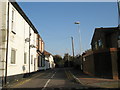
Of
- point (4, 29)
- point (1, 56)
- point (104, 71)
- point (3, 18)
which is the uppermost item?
point (3, 18)

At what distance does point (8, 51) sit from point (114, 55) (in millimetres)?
10505

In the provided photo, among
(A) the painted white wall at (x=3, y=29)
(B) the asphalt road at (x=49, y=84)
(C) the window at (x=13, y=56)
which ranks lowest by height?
(B) the asphalt road at (x=49, y=84)

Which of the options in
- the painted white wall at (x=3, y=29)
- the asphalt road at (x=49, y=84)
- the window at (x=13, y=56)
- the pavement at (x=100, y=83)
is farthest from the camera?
the window at (x=13, y=56)

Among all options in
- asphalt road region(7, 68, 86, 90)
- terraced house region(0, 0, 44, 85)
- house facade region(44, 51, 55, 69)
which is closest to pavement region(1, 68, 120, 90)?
asphalt road region(7, 68, 86, 90)

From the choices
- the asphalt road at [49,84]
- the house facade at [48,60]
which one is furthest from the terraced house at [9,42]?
the house facade at [48,60]

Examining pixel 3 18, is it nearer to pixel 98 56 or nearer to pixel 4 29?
pixel 4 29

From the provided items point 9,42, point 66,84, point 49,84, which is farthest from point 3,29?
point 66,84

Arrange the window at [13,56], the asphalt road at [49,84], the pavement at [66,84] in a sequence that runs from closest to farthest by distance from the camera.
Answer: the asphalt road at [49,84]
the pavement at [66,84]
the window at [13,56]

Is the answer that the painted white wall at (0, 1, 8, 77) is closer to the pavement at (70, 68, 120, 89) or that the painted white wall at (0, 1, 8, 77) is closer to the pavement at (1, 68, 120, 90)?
the pavement at (1, 68, 120, 90)

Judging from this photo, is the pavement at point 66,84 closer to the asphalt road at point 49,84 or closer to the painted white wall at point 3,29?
the asphalt road at point 49,84

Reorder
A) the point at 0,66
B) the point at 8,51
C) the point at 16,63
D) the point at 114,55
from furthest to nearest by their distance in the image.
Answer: the point at 114,55 → the point at 16,63 → the point at 8,51 → the point at 0,66

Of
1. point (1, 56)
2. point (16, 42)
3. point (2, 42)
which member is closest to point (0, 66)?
point (1, 56)

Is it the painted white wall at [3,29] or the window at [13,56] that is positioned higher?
the painted white wall at [3,29]

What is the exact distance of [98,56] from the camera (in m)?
19.8
